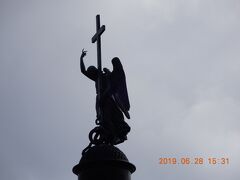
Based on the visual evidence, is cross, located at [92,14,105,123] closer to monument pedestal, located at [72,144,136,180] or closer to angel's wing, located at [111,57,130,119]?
angel's wing, located at [111,57,130,119]

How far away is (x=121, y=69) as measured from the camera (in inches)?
384

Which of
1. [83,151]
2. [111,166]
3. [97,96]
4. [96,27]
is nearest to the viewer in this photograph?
[111,166]

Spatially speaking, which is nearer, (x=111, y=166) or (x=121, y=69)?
(x=111, y=166)

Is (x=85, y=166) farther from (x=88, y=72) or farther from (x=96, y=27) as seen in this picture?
(x=96, y=27)

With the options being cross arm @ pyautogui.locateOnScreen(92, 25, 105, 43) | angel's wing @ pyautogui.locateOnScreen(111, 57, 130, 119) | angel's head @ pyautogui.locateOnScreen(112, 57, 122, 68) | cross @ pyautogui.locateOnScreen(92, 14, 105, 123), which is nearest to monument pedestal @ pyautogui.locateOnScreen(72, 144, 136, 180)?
cross @ pyautogui.locateOnScreen(92, 14, 105, 123)

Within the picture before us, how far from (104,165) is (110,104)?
158cm

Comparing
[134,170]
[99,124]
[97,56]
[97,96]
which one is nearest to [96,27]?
[97,56]

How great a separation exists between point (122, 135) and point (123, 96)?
0.85m

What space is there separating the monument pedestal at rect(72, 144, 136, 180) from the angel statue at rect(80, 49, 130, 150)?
0.56 meters

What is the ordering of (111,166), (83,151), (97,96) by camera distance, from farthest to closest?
(97,96)
(83,151)
(111,166)

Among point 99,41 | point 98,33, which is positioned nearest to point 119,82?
point 99,41

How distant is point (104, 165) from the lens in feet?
27.4

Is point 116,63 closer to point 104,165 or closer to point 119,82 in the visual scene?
point 119,82

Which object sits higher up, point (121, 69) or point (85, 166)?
point (121, 69)
